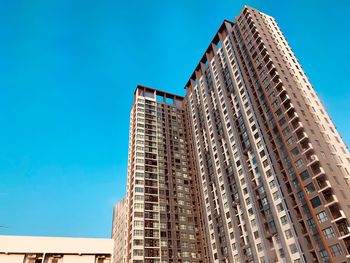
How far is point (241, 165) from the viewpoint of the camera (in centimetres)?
7206

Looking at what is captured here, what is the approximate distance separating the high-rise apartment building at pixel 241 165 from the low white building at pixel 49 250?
41.0 m

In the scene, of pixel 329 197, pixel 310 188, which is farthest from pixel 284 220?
pixel 329 197

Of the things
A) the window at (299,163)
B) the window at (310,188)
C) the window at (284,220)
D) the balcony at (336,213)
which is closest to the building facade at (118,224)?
the window at (284,220)

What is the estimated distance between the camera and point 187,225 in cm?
8581

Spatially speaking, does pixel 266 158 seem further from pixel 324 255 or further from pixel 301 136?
pixel 324 255

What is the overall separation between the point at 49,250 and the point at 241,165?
186 feet

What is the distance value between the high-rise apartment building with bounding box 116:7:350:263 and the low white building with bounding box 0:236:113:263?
41049mm

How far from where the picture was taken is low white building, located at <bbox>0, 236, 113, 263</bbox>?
2102 cm

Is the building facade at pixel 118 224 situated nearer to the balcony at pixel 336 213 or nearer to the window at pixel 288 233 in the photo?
the window at pixel 288 233

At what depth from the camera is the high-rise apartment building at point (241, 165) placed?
53812 millimetres

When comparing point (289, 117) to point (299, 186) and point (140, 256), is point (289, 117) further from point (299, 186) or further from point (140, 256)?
point (140, 256)

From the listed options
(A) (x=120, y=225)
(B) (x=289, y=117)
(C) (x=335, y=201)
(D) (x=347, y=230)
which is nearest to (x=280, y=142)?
(B) (x=289, y=117)

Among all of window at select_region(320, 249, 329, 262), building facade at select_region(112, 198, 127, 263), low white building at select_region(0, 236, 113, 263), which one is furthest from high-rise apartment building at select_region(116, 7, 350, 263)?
low white building at select_region(0, 236, 113, 263)

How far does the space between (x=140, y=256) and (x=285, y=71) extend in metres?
58.5
